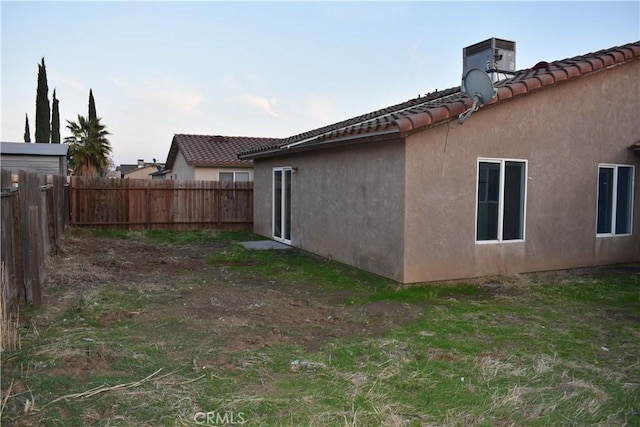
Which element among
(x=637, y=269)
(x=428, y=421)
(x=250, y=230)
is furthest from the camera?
(x=250, y=230)

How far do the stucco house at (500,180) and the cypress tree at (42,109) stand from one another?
2886 centimetres

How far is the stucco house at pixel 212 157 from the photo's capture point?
21.2 meters

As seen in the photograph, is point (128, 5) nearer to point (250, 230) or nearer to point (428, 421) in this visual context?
point (250, 230)

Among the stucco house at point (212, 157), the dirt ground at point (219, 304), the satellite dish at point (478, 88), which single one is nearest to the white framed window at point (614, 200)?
the satellite dish at point (478, 88)

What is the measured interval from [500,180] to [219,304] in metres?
5.27

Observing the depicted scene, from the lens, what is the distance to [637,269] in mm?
9625

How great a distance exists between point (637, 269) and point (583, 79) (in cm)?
407

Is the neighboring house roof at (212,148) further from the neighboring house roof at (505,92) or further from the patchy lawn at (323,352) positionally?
the patchy lawn at (323,352)

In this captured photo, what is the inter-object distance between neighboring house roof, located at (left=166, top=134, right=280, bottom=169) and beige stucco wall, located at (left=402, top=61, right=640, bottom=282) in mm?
12786

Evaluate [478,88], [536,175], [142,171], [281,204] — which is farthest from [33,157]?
[142,171]

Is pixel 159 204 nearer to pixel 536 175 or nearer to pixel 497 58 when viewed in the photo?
pixel 497 58

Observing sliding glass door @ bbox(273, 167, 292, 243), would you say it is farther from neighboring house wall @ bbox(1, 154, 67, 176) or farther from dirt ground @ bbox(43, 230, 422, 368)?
neighboring house wall @ bbox(1, 154, 67, 176)

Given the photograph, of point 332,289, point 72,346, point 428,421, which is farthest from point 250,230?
point 428,421

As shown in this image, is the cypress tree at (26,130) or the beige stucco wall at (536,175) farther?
the cypress tree at (26,130)
